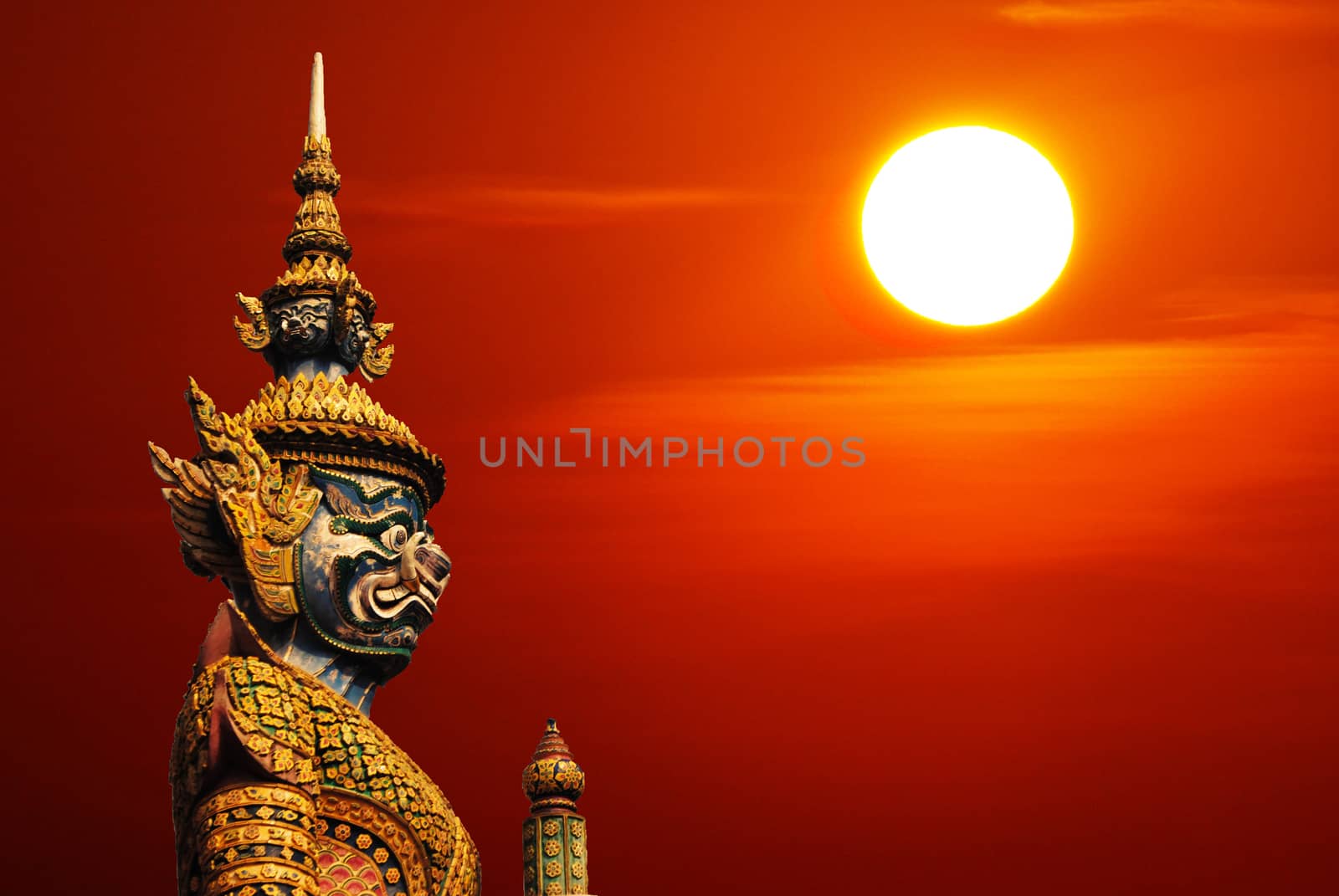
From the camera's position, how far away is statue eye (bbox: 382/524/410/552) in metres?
9.42

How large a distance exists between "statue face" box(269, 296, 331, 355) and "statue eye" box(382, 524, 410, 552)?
3.43ft

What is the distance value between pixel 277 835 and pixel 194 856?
1.53ft

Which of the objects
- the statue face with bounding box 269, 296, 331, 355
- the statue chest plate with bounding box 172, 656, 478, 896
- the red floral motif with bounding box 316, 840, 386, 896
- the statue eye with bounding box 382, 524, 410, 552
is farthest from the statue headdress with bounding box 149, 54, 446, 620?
the red floral motif with bounding box 316, 840, 386, 896

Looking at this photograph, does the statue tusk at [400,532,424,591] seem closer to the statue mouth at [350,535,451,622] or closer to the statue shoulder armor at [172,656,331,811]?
the statue mouth at [350,535,451,622]

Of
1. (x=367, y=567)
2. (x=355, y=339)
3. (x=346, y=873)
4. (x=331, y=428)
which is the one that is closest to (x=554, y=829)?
(x=346, y=873)

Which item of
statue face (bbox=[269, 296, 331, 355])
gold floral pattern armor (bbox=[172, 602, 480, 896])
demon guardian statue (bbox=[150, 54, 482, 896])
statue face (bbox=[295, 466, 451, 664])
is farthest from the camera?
statue face (bbox=[269, 296, 331, 355])

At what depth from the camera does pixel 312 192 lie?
10.3m

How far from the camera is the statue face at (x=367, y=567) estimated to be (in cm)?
916

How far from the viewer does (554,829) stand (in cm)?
938

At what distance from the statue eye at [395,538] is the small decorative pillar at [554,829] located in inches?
48.6

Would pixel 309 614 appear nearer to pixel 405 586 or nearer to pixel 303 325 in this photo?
pixel 405 586

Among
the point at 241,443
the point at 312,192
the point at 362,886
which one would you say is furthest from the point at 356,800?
the point at 312,192

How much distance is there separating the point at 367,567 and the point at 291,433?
759mm

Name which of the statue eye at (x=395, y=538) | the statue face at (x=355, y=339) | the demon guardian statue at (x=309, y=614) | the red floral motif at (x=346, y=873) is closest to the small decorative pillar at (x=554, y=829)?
the demon guardian statue at (x=309, y=614)
